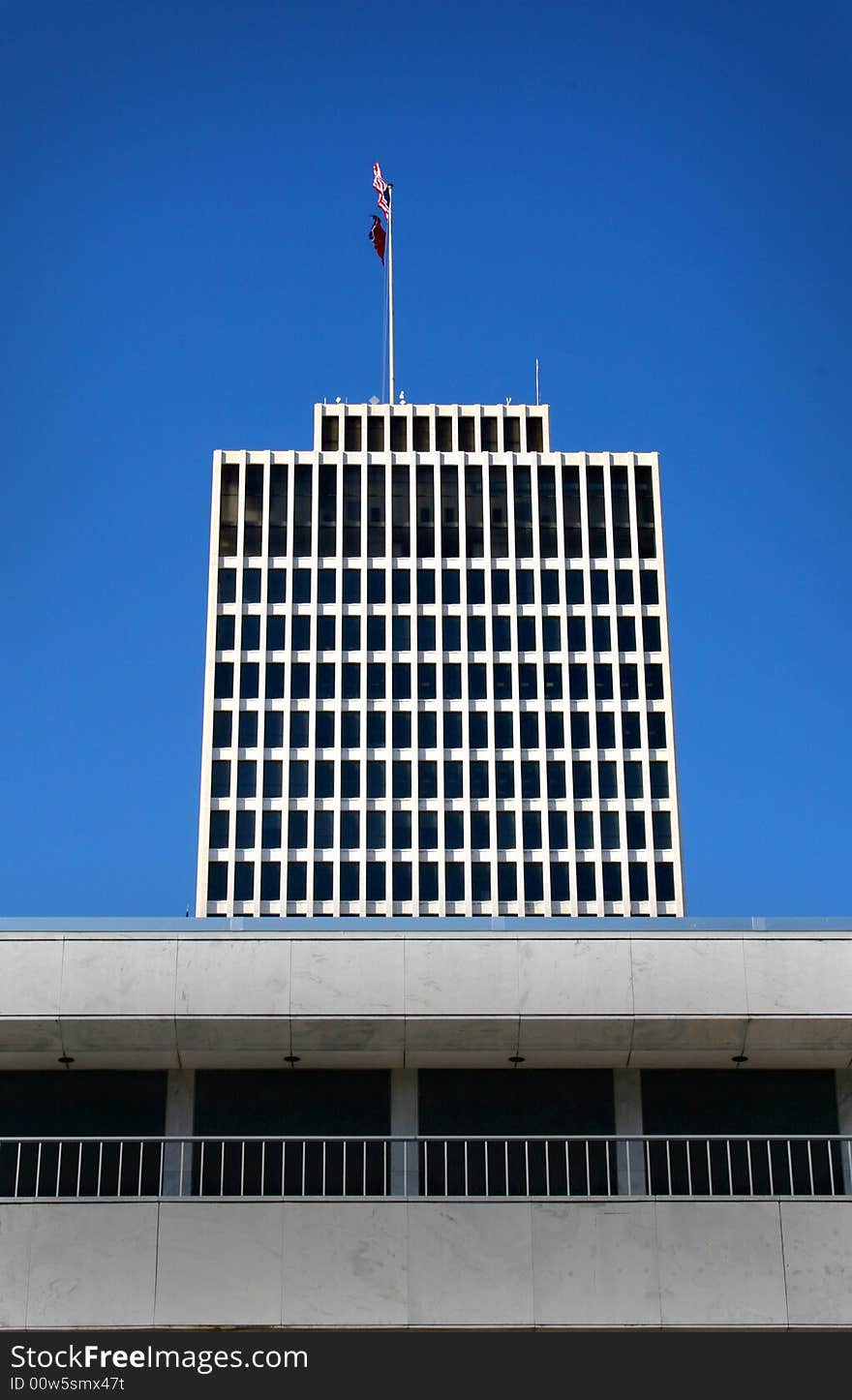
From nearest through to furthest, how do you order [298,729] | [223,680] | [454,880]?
[454,880], [298,729], [223,680]

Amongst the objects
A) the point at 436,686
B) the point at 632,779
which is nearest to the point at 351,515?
the point at 436,686

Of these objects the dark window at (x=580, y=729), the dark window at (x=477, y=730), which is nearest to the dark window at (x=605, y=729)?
the dark window at (x=580, y=729)

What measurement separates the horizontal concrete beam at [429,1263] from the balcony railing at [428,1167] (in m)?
1.33

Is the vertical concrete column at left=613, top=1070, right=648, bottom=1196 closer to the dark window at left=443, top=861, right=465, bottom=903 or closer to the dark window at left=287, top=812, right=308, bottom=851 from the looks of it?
the dark window at left=443, top=861, right=465, bottom=903

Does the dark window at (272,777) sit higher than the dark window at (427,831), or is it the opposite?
the dark window at (272,777)

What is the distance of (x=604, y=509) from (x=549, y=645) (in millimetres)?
9409

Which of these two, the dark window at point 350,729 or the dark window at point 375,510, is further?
the dark window at point 375,510

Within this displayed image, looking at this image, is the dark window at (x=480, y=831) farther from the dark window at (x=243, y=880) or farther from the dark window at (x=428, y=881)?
the dark window at (x=243, y=880)

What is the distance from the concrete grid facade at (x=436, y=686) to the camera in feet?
341

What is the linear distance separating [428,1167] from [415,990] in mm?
2461

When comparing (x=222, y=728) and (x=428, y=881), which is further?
(x=222, y=728)

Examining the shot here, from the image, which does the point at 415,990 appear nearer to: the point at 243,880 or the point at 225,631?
the point at 243,880

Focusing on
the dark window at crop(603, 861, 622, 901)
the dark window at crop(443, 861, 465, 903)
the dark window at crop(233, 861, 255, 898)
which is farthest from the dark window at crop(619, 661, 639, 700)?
the dark window at crop(233, 861, 255, 898)

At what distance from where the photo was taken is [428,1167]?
85.4 feet
